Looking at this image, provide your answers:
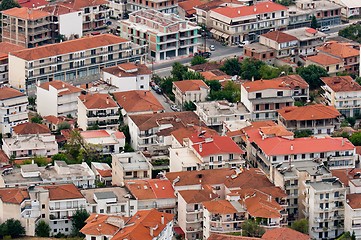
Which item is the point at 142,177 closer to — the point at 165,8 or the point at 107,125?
the point at 107,125

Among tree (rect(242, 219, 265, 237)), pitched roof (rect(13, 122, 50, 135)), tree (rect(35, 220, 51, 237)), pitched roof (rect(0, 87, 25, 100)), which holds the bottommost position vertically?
tree (rect(35, 220, 51, 237))

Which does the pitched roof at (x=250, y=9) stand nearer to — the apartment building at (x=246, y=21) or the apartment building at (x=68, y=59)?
the apartment building at (x=246, y=21)

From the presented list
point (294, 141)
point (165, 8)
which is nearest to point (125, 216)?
point (294, 141)

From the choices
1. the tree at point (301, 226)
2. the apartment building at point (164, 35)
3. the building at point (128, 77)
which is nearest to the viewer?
the tree at point (301, 226)

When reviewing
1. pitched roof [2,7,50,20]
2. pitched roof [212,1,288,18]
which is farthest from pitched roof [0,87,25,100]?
pitched roof [212,1,288,18]

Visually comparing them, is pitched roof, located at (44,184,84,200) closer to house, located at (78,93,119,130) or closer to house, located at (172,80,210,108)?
house, located at (78,93,119,130)

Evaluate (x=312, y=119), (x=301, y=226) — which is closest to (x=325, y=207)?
(x=301, y=226)

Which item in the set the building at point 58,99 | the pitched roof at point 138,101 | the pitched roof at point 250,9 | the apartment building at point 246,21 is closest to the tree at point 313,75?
the pitched roof at point 138,101
